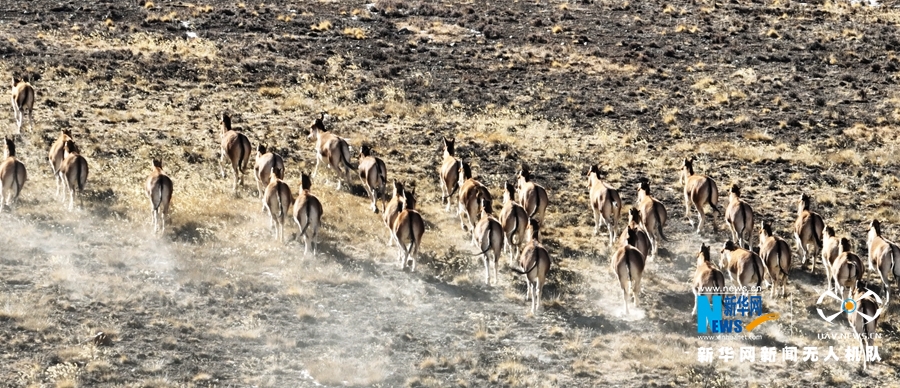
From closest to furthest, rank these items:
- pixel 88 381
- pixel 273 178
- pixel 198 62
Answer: pixel 88 381 → pixel 273 178 → pixel 198 62

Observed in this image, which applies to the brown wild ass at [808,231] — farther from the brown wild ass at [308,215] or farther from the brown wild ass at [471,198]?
the brown wild ass at [308,215]

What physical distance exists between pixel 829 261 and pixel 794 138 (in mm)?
11502

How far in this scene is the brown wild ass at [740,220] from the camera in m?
22.8

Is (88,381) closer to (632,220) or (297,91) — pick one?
(632,220)

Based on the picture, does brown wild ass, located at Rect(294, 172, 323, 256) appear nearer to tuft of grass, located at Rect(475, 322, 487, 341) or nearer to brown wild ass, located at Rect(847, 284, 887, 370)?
tuft of grass, located at Rect(475, 322, 487, 341)

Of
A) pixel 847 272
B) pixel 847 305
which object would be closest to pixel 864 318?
pixel 847 305

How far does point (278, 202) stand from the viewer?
2214 centimetres

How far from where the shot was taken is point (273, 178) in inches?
904

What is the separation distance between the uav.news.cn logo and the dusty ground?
32 cm

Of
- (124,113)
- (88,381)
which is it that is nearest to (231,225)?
(88,381)

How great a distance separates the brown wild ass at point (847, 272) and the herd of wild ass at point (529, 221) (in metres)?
0.02

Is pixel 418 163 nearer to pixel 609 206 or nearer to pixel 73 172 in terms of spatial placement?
pixel 609 206

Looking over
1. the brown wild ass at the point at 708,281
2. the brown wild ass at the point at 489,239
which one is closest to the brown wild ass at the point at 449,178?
the brown wild ass at the point at 489,239

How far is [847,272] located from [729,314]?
7.62ft
